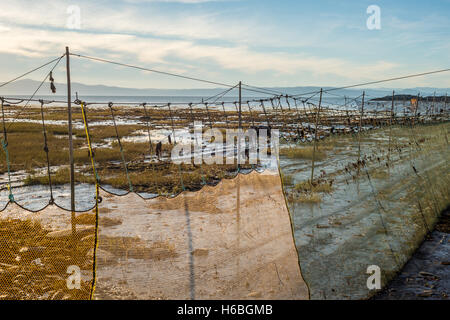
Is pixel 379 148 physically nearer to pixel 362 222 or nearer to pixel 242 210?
pixel 362 222

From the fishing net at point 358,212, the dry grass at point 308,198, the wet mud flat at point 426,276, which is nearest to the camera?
the wet mud flat at point 426,276

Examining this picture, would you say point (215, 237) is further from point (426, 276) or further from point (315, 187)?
point (315, 187)

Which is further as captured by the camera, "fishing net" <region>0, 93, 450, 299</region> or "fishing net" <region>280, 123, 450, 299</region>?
"fishing net" <region>280, 123, 450, 299</region>

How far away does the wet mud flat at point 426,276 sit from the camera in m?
6.51

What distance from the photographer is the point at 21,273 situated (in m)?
6.62

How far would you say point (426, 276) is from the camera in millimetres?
7219

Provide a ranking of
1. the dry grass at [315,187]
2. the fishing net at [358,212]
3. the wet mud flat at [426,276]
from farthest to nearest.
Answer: the dry grass at [315,187] < the fishing net at [358,212] < the wet mud flat at [426,276]

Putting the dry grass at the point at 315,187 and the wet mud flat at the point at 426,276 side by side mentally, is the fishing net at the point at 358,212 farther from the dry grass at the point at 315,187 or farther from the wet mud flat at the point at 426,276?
the wet mud flat at the point at 426,276

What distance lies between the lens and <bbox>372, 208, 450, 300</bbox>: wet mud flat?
651cm

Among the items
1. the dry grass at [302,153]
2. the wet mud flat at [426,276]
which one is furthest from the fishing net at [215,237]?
the dry grass at [302,153]

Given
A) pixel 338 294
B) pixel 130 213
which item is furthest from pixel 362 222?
pixel 130 213

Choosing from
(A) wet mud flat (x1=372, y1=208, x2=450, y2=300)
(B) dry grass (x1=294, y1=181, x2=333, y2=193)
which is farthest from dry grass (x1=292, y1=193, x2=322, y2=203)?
(A) wet mud flat (x1=372, y1=208, x2=450, y2=300)

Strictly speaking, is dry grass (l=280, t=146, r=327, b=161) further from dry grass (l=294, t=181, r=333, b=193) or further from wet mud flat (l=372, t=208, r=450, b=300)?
wet mud flat (l=372, t=208, r=450, b=300)
